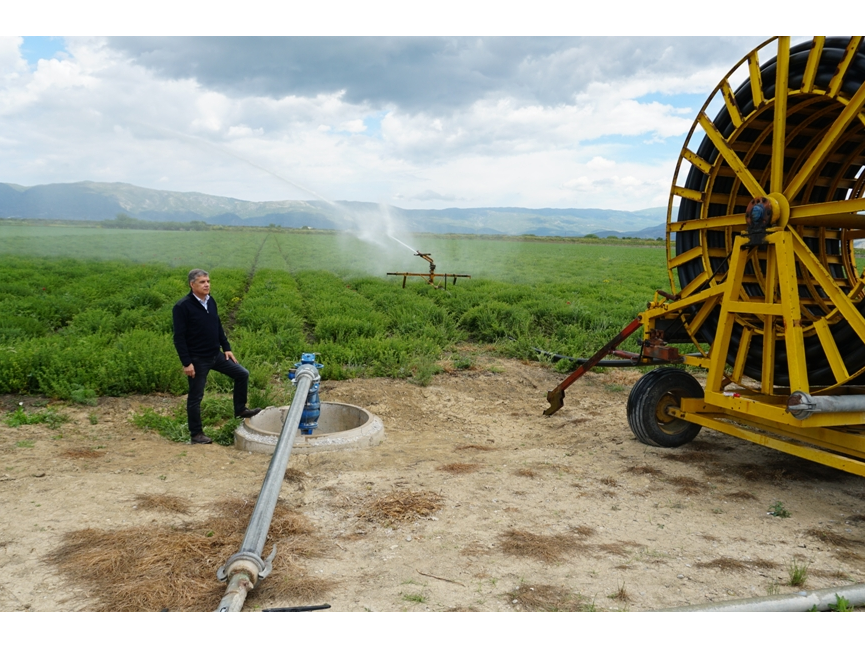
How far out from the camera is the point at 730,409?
18.1 ft

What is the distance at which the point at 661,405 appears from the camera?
21.4 feet

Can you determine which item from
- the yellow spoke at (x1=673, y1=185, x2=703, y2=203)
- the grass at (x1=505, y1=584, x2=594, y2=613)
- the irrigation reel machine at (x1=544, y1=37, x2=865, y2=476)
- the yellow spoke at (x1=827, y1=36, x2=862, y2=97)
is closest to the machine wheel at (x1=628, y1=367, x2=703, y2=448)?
the irrigation reel machine at (x1=544, y1=37, x2=865, y2=476)

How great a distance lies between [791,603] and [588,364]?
4.12 m

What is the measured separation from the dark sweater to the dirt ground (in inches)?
38.8

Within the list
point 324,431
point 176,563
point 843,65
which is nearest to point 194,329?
point 324,431

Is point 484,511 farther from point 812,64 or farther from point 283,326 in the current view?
point 283,326

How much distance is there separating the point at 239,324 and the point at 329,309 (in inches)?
76.1

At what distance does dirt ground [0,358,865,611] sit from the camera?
361 centimetres

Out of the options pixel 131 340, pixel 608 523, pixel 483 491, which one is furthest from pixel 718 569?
pixel 131 340

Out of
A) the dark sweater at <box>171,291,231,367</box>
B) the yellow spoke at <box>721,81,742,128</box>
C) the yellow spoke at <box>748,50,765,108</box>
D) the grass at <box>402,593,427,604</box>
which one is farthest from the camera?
the dark sweater at <box>171,291,231,367</box>

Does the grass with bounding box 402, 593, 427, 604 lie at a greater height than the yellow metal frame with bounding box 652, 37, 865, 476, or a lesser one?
lesser

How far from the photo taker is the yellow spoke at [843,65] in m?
4.82

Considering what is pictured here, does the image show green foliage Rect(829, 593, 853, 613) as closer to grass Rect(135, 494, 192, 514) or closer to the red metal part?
the red metal part

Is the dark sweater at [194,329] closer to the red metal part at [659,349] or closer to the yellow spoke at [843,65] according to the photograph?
the red metal part at [659,349]
